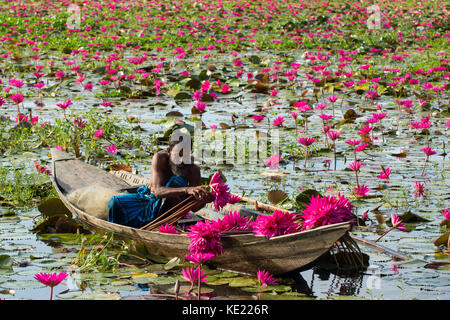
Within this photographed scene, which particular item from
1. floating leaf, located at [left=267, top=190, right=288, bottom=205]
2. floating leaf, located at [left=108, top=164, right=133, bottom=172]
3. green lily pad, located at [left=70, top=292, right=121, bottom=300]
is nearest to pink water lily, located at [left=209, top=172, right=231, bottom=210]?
green lily pad, located at [left=70, top=292, right=121, bottom=300]

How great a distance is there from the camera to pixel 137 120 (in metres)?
9.62

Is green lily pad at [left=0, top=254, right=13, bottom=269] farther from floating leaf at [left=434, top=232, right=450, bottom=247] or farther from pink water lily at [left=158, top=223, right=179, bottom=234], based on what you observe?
floating leaf at [left=434, top=232, right=450, bottom=247]

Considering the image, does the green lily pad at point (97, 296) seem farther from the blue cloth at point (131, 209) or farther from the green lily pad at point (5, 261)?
the blue cloth at point (131, 209)

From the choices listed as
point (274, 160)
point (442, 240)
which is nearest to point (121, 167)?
Result: point (274, 160)

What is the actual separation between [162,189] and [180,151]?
1.05 feet

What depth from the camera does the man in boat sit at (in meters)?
5.36

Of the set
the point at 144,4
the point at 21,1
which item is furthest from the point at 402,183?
the point at 21,1

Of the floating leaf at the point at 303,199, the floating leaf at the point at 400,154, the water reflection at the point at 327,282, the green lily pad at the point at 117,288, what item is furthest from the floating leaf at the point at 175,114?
the green lily pad at the point at 117,288

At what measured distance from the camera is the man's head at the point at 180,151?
5.35m

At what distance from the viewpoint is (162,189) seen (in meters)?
5.35

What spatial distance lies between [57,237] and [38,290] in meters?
1.18

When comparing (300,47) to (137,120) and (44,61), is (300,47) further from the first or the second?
(137,120)

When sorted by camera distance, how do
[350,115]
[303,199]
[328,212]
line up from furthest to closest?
[350,115]
[303,199]
[328,212]

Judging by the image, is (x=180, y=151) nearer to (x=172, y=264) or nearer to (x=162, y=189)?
(x=162, y=189)
